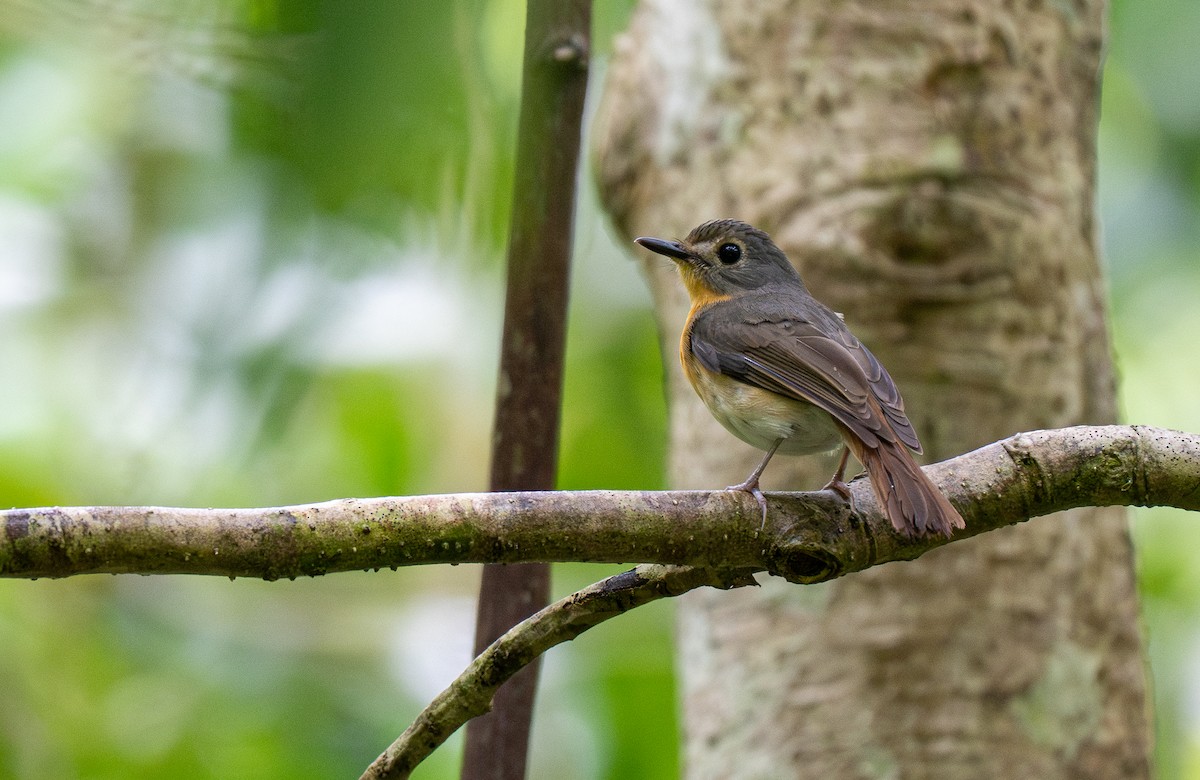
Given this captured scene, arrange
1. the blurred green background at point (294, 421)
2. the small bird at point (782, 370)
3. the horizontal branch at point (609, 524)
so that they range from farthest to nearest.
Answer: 1. the blurred green background at point (294, 421)
2. the small bird at point (782, 370)
3. the horizontal branch at point (609, 524)

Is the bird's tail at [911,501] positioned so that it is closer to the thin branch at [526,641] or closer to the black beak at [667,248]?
the thin branch at [526,641]

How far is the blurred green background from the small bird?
0.70 m

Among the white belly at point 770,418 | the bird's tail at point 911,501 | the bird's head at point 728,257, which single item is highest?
the bird's head at point 728,257

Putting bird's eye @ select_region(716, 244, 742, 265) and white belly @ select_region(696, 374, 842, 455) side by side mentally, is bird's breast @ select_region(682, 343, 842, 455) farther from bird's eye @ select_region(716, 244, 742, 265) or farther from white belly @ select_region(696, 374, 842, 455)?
bird's eye @ select_region(716, 244, 742, 265)

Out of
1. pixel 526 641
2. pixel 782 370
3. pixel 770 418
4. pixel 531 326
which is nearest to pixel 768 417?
pixel 770 418

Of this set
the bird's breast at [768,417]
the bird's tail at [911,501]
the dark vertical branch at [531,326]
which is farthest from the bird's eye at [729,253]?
the bird's tail at [911,501]

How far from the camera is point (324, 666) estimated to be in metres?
5.48

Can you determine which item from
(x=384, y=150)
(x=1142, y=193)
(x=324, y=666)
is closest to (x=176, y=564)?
(x=384, y=150)

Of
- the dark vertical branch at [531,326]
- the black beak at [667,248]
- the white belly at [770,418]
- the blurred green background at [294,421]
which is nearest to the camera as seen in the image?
the dark vertical branch at [531,326]

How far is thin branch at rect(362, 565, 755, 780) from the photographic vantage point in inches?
82.6

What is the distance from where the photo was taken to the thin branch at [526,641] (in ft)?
6.88

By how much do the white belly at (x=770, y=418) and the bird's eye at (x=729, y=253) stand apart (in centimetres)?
69

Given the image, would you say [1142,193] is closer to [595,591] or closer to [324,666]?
[324,666]

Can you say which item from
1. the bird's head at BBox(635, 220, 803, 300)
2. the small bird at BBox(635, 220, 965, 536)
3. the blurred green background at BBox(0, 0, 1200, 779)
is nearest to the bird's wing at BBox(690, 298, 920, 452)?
the small bird at BBox(635, 220, 965, 536)
